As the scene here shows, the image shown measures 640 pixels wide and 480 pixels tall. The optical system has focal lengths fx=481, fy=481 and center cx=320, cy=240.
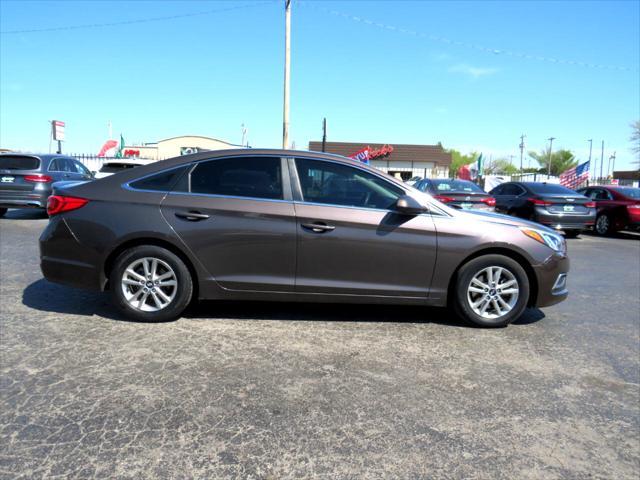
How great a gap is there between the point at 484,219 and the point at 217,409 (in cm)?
298

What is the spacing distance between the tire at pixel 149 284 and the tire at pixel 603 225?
43.7 feet

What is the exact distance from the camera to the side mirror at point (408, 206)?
14.0ft

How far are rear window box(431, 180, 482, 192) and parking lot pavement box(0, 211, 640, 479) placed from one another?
21.5ft

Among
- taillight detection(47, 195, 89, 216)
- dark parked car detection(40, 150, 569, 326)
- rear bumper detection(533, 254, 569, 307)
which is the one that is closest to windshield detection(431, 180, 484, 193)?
rear bumper detection(533, 254, 569, 307)

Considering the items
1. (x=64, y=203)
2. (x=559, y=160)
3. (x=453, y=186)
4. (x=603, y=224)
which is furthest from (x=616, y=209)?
(x=559, y=160)

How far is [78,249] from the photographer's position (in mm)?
4391

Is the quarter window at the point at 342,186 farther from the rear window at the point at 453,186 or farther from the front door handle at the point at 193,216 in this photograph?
the rear window at the point at 453,186

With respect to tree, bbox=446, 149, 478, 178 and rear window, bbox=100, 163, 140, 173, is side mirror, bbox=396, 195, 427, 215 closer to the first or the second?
rear window, bbox=100, 163, 140, 173

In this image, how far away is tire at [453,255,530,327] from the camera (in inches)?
175

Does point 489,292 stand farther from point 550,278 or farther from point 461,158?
point 461,158

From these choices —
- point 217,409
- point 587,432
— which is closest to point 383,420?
point 217,409

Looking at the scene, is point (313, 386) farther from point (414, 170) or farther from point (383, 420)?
point (414, 170)

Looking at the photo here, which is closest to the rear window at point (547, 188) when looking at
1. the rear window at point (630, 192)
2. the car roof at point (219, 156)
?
the rear window at point (630, 192)

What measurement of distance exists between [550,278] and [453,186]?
722 centimetres
